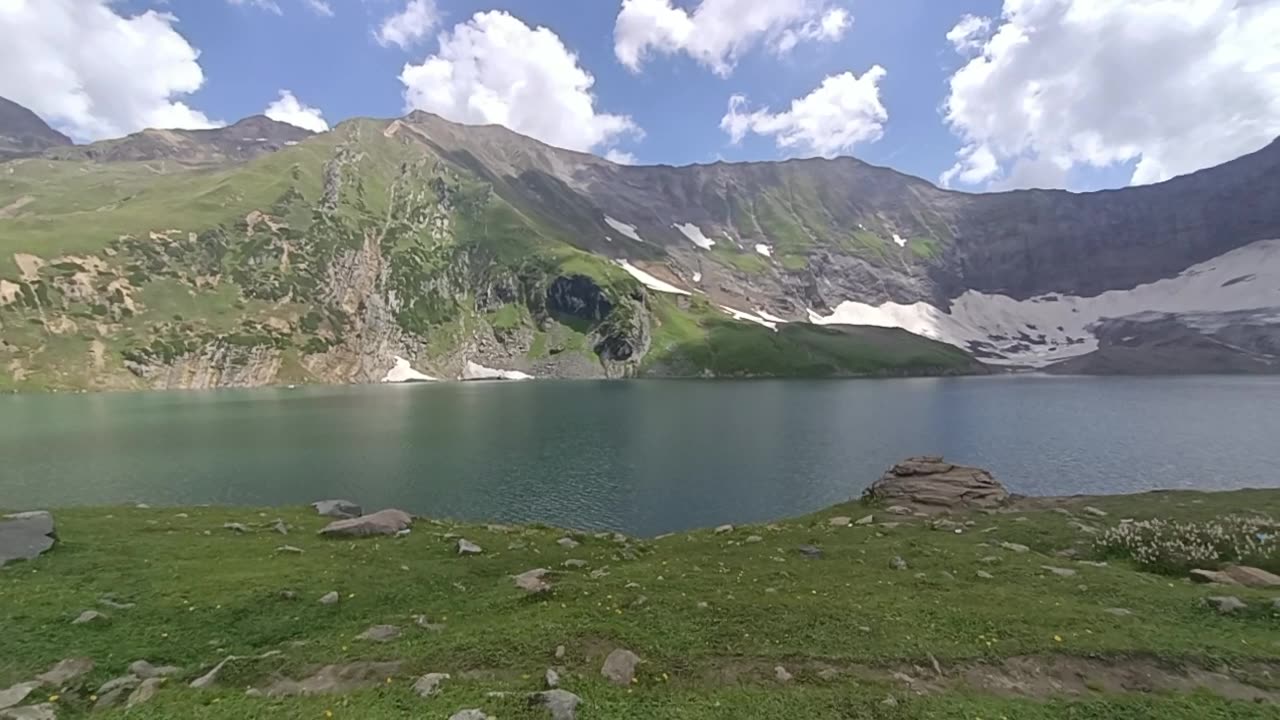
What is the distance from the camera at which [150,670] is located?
17781 millimetres

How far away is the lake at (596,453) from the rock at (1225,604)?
125 ft

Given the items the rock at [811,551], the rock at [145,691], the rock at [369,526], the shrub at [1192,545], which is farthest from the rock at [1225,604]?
the rock at [369,526]

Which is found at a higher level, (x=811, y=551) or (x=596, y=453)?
(x=811, y=551)

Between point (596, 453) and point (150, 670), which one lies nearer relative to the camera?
point (150, 670)

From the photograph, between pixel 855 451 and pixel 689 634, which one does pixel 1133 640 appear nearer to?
pixel 689 634

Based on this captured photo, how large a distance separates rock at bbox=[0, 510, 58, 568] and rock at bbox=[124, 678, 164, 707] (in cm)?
1525

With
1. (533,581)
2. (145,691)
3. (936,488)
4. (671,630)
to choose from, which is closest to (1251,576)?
(936,488)

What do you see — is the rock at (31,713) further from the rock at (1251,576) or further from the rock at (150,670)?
the rock at (1251,576)

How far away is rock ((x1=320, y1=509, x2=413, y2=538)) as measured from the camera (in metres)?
35.2

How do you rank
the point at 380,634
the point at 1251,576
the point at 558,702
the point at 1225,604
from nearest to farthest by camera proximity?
the point at 558,702 → the point at 380,634 → the point at 1225,604 → the point at 1251,576

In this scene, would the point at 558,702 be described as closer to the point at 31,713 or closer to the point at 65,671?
the point at 31,713

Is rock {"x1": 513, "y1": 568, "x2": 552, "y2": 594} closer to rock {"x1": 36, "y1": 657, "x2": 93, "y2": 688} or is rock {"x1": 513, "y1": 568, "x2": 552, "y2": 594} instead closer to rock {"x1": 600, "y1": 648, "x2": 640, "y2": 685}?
rock {"x1": 600, "y1": 648, "x2": 640, "y2": 685}

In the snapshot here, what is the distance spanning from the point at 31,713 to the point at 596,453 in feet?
253

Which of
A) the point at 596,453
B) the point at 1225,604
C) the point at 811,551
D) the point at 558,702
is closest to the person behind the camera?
the point at 558,702
